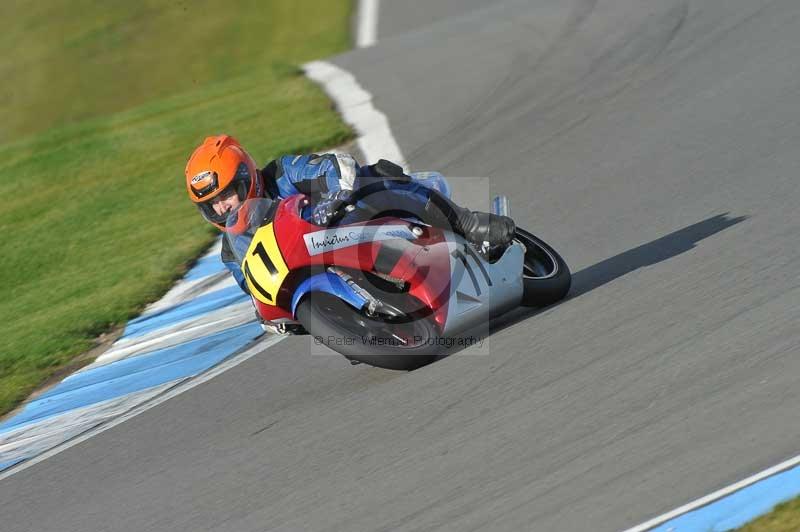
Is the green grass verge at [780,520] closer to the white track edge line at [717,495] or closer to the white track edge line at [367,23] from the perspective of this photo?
the white track edge line at [717,495]

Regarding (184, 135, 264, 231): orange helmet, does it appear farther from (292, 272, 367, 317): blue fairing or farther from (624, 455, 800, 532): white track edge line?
(624, 455, 800, 532): white track edge line

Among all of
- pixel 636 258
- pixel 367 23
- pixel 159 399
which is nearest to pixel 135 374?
pixel 159 399

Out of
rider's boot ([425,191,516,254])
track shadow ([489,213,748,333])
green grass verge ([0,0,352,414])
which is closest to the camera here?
rider's boot ([425,191,516,254])

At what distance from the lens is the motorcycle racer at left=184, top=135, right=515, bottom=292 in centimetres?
623

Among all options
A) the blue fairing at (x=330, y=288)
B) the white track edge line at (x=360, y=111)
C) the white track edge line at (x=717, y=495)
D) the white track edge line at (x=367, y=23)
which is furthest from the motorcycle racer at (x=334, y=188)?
the white track edge line at (x=367, y=23)

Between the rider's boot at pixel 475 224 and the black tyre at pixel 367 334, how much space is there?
60 centimetres

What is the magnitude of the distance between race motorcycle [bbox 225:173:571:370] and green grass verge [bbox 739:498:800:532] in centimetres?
234

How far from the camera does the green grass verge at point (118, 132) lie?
9.91 metres

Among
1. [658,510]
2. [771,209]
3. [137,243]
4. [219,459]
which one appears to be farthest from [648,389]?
[137,243]

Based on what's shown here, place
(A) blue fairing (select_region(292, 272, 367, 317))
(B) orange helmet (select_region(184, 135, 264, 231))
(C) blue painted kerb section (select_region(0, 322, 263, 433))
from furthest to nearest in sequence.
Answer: (C) blue painted kerb section (select_region(0, 322, 263, 433)) → (B) orange helmet (select_region(184, 135, 264, 231)) → (A) blue fairing (select_region(292, 272, 367, 317))

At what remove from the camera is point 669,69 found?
11719 mm

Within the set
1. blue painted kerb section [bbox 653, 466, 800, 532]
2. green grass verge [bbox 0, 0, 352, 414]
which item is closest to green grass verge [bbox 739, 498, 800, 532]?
blue painted kerb section [bbox 653, 466, 800, 532]

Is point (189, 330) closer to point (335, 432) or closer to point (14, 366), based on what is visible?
point (14, 366)

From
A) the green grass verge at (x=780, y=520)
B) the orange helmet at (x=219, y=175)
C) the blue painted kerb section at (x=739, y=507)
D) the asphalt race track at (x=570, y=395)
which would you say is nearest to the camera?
the green grass verge at (x=780, y=520)
